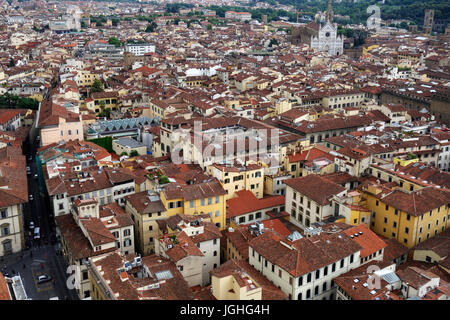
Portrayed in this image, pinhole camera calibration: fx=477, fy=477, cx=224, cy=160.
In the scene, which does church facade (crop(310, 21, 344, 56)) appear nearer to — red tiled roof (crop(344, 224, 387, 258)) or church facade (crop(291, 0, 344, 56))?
church facade (crop(291, 0, 344, 56))

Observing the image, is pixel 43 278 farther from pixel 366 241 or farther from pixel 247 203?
pixel 366 241

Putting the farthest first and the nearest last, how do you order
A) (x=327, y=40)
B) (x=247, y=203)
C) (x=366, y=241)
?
(x=327, y=40) < (x=247, y=203) < (x=366, y=241)

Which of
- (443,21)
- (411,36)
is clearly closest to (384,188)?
(411,36)

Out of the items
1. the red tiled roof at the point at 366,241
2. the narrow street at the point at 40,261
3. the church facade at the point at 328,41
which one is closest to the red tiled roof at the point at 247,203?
the red tiled roof at the point at 366,241

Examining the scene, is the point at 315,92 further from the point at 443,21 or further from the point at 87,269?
the point at 443,21

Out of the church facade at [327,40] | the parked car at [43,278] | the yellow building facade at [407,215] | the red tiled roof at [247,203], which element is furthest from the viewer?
the church facade at [327,40]

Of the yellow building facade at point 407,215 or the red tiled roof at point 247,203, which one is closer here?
the yellow building facade at point 407,215

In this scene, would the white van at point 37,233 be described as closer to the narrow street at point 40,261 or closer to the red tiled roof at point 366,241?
the narrow street at point 40,261

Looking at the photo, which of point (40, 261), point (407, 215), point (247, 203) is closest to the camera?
point (407, 215)

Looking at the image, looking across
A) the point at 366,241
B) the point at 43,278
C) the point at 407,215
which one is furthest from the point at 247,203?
the point at 43,278
